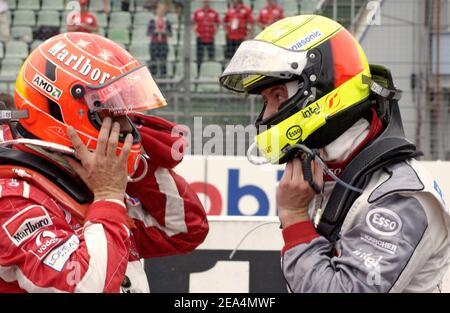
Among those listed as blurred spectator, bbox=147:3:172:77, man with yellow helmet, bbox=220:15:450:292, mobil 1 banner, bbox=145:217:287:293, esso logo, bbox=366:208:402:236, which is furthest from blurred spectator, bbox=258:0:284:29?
esso logo, bbox=366:208:402:236

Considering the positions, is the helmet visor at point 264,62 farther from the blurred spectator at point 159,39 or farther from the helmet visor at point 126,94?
the blurred spectator at point 159,39

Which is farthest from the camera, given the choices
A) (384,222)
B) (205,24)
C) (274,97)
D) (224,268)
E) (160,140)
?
(205,24)

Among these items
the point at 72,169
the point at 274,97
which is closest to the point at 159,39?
the point at 72,169

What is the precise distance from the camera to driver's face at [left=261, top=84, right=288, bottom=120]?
3156 millimetres

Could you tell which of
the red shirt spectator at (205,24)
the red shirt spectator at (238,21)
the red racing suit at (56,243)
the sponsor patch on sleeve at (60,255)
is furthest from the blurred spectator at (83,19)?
the sponsor patch on sleeve at (60,255)

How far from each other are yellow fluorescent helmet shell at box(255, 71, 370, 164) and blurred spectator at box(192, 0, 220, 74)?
255 inches

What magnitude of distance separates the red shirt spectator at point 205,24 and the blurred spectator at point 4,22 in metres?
2.10

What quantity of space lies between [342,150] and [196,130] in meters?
4.97

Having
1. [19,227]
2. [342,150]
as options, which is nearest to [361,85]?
[342,150]

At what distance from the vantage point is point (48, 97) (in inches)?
129

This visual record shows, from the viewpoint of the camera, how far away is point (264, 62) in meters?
3.07

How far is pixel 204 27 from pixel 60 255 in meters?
6.98

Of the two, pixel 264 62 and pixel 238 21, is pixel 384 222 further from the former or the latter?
pixel 238 21

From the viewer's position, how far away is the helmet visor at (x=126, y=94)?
325 cm
